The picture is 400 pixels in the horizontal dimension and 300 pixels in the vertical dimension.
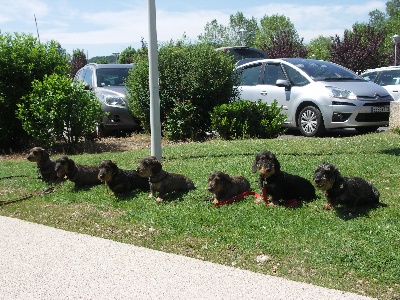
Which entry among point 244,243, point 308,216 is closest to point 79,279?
point 244,243

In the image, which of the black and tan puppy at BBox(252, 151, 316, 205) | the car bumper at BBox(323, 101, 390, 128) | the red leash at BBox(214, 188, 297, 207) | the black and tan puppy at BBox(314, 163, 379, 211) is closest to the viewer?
the black and tan puppy at BBox(314, 163, 379, 211)

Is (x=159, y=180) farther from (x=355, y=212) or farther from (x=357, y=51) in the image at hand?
(x=357, y=51)

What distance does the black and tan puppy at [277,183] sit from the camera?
19.4 ft

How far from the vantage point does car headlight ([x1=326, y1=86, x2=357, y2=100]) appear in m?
11.2

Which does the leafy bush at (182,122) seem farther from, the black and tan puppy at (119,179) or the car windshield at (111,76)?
the black and tan puppy at (119,179)

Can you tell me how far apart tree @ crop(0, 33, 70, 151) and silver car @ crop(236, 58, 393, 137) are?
4837 mm

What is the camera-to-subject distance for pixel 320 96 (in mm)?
11414

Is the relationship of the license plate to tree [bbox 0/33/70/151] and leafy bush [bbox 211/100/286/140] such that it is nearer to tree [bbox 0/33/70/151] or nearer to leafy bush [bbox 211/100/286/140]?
leafy bush [bbox 211/100/286/140]

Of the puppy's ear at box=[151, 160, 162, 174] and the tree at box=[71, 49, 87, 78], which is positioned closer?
the puppy's ear at box=[151, 160, 162, 174]

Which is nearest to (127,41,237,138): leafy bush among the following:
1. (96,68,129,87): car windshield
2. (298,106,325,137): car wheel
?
(298,106,325,137): car wheel

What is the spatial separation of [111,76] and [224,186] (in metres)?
9.91

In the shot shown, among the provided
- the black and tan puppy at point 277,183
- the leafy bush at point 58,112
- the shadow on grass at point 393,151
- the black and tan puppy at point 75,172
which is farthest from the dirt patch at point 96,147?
the black and tan puppy at point 277,183

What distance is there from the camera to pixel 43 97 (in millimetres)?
11398

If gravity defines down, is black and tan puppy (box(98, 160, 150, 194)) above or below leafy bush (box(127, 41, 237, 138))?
below
